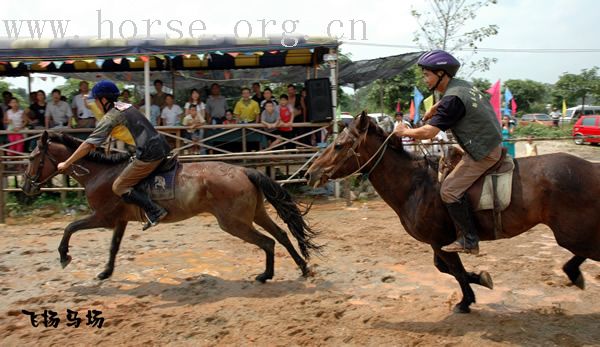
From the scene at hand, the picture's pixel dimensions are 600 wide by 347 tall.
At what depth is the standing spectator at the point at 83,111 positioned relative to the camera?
11.6 meters

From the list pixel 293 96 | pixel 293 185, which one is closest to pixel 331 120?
pixel 293 96

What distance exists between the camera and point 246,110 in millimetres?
11992

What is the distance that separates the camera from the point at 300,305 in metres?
5.39

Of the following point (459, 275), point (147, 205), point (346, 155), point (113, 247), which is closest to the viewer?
point (459, 275)

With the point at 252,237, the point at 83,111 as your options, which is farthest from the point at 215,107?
Answer: the point at 252,237

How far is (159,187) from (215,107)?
19.9 ft

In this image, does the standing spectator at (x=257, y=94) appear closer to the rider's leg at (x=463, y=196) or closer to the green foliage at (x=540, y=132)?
the rider's leg at (x=463, y=196)

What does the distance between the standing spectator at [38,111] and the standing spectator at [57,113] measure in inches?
9.3

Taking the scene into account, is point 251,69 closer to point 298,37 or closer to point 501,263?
point 298,37

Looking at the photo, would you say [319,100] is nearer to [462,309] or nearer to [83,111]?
[83,111]

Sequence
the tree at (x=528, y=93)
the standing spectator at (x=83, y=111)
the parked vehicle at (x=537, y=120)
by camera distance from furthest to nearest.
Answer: the tree at (x=528, y=93) < the parked vehicle at (x=537, y=120) < the standing spectator at (x=83, y=111)

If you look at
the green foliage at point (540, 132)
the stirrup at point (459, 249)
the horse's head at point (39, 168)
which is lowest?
the stirrup at point (459, 249)

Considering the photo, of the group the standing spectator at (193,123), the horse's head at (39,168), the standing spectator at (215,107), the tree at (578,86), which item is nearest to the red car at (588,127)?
the tree at (578,86)

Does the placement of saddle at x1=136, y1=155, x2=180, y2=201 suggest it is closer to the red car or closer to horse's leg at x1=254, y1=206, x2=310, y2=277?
horse's leg at x1=254, y1=206, x2=310, y2=277
